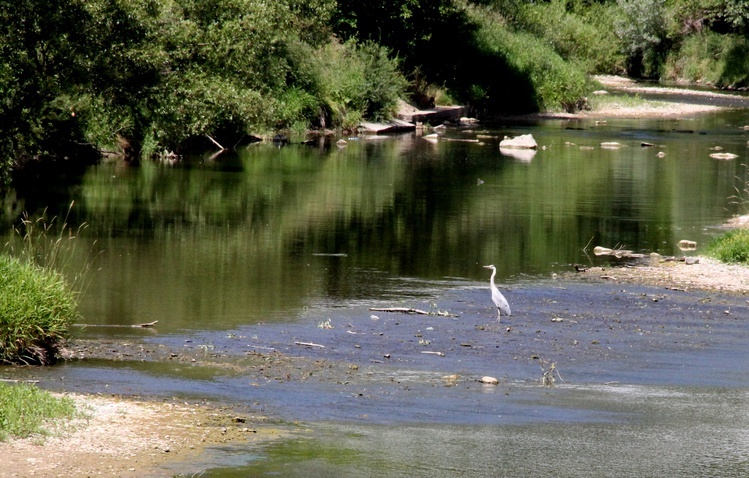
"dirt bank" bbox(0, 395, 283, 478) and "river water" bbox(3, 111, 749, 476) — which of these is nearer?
"dirt bank" bbox(0, 395, 283, 478)

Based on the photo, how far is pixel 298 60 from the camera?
47094 millimetres

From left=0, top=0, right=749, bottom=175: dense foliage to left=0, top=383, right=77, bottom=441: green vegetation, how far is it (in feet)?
36.3

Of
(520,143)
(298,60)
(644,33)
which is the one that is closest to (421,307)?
(520,143)

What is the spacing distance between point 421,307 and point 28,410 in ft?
26.0

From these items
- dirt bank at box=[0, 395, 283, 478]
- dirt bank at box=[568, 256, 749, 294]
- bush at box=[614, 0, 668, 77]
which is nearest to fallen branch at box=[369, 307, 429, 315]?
dirt bank at box=[568, 256, 749, 294]

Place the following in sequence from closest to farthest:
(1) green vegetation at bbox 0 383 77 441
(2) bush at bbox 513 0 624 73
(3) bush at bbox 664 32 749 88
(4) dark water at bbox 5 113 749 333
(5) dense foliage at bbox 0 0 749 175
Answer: (1) green vegetation at bbox 0 383 77 441 < (4) dark water at bbox 5 113 749 333 < (5) dense foliage at bbox 0 0 749 175 < (2) bush at bbox 513 0 624 73 < (3) bush at bbox 664 32 749 88

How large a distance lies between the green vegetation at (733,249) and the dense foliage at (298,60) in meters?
12.7

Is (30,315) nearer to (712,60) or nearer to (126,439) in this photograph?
(126,439)

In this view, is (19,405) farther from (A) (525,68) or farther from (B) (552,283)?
(A) (525,68)

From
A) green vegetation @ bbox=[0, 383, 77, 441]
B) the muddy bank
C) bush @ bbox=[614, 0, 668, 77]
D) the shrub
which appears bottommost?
the muddy bank

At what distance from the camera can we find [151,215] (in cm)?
2509

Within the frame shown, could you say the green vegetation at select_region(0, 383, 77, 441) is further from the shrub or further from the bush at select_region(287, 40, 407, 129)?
the bush at select_region(287, 40, 407, 129)

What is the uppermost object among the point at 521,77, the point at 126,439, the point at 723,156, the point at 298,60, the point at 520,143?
A: the point at 521,77

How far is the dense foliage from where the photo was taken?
72.1ft
